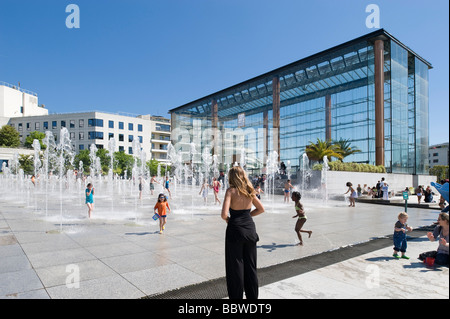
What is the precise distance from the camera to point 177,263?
5.70 m

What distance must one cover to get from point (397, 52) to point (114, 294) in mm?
37943

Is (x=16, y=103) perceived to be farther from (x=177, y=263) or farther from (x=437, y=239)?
(x=437, y=239)

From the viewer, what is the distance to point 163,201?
845 cm

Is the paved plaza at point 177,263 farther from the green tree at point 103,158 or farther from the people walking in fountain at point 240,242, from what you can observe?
the green tree at point 103,158

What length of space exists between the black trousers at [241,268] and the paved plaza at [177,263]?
64 cm

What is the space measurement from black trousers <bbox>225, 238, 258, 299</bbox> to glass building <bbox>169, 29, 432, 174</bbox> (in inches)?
1246

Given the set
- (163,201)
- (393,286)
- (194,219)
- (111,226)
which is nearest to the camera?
(393,286)

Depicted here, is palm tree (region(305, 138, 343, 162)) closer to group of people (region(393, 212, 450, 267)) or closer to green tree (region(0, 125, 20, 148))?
group of people (region(393, 212, 450, 267))

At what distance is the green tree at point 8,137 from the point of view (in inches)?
2569

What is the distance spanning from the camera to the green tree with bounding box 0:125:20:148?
65250 millimetres

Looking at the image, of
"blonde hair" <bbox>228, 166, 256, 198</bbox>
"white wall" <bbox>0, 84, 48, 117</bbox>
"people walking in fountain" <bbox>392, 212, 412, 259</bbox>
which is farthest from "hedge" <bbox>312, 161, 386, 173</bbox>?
"white wall" <bbox>0, 84, 48, 117</bbox>

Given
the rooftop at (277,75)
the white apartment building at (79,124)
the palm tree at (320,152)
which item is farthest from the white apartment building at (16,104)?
the palm tree at (320,152)
